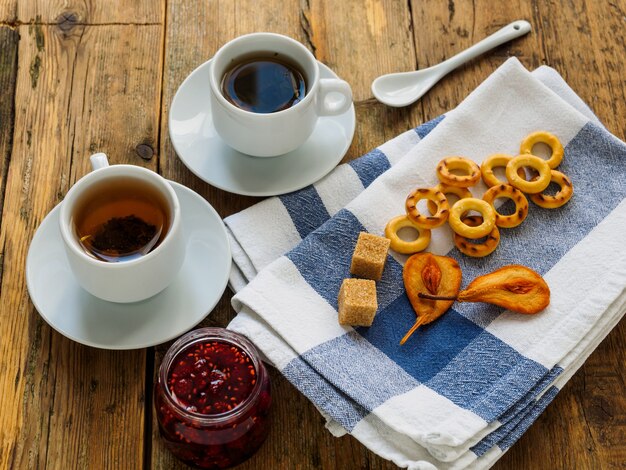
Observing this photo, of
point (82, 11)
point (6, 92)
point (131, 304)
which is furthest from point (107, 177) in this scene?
point (82, 11)

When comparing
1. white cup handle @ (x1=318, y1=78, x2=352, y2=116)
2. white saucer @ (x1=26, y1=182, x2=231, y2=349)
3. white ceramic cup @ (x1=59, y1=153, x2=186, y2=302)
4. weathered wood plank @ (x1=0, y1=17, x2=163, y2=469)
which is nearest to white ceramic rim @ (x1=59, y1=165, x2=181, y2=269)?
white ceramic cup @ (x1=59, y1=153, x2=186, y2=302)

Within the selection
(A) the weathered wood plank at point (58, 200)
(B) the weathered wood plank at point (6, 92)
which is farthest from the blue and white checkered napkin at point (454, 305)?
(B) the weathered wood plank at point (6, 92)

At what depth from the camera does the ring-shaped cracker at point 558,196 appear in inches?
55.5

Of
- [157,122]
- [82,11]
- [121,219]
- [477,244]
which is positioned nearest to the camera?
[121,219]

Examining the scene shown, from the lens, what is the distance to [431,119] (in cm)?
160

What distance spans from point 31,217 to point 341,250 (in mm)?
560

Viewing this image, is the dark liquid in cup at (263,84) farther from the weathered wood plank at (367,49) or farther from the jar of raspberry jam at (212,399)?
the jar of raspberry jam at (212,399)

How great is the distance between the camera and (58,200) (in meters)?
1.46

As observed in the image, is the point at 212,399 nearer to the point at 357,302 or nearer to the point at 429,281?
the point at 357,302

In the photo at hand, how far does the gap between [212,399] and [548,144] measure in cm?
78

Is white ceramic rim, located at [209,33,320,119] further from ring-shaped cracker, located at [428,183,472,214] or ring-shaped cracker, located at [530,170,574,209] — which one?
ring-shaped cracker, located at [530,170,574,209]

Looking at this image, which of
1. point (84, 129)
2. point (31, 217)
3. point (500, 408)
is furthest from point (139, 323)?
point (500, 408)

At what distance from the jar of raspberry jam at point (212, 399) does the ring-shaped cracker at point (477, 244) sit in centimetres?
41

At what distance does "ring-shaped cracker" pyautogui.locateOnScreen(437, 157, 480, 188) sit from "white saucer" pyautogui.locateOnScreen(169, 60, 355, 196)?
0.18 meters
